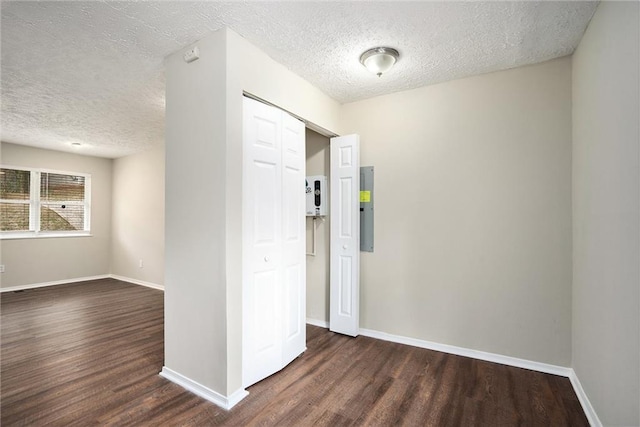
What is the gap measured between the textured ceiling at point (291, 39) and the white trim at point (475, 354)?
8.25 feet

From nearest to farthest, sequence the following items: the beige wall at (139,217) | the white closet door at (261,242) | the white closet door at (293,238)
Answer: the white closet door at (261,242) < the white closet door at (293,238) < the beige wall at (139,217)

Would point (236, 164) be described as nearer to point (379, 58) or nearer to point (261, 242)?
point (261, 242)

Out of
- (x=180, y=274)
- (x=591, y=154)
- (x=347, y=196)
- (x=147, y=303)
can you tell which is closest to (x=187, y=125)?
(x=180, y=274)

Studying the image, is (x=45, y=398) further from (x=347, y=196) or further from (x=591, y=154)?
(x=591, y=154)

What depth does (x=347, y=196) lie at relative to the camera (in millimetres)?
3324

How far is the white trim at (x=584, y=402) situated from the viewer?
1.83 meters

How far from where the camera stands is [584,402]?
2.04 meters

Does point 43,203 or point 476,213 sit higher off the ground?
point 43,203

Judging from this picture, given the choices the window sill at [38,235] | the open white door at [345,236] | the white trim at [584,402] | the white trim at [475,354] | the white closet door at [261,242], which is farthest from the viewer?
the window sill at [38,235]

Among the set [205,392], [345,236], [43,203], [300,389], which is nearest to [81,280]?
[43,203]

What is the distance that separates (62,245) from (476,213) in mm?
7120

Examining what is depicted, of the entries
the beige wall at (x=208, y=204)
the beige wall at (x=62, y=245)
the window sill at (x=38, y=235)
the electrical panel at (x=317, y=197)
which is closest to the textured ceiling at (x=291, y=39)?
the beige wall at (x=208, y=204)

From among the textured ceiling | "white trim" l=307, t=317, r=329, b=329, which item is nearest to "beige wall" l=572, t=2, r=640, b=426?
the textured ceiling

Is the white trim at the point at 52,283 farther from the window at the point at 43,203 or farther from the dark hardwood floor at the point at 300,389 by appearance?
the dark hardwood floor at the point at 300,389
